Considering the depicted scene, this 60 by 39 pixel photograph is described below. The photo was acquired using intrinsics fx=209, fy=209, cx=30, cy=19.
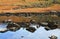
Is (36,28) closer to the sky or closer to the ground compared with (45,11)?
closer to the ground

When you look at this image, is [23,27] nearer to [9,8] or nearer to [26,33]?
[26,33]

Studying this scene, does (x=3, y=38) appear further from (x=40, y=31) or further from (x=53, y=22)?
(x=53, y=22)

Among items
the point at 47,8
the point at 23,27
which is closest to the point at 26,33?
the point at 23,27

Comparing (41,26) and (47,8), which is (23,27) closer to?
(41,26)

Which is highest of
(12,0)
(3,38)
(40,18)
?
(12,0)

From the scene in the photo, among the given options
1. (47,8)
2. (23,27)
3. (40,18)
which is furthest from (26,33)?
(47,8)

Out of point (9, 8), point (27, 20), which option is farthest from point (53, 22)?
point (9, 8)

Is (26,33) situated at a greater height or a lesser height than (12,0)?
lesser
